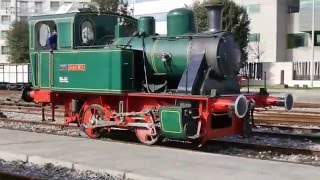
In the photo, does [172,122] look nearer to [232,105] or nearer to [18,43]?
[232,105]

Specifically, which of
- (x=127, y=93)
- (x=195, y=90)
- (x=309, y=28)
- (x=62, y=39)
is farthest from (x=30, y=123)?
(x=309, y=28)

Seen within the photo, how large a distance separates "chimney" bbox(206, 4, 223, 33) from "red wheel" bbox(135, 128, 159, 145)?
244 cm

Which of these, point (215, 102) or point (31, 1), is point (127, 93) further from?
point (31, 1)

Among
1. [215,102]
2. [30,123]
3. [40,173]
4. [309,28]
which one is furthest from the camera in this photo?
[309,28]

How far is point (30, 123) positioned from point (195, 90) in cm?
683

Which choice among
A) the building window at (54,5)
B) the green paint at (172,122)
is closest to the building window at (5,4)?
the building window at (54,5)

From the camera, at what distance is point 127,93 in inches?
410

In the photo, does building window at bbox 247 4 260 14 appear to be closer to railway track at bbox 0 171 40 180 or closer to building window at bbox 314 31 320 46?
building window at bbox 314 31 320 46

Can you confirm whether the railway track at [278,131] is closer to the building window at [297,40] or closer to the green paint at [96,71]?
the green paint at [96,71]

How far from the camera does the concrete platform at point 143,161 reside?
23.2ft

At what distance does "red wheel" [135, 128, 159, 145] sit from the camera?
1012 centimetres

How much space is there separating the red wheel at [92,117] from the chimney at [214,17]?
3.10 metres

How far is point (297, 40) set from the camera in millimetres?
48062

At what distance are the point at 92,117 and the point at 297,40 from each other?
40041mm
